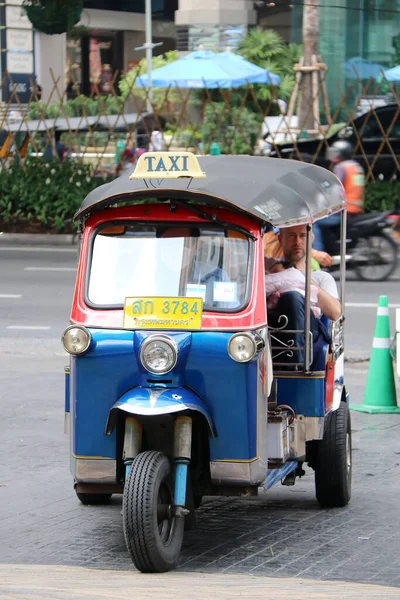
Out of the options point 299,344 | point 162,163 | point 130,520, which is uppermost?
point 162,163

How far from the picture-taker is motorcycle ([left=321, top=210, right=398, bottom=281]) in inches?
655

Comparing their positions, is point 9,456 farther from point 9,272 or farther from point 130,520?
point 9,272

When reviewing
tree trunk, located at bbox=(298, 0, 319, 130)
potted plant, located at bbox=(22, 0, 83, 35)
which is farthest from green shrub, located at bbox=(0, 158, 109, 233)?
tree trunk, located at bbox=(298, 0, 319, 130)

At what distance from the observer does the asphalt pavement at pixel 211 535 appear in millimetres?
5180

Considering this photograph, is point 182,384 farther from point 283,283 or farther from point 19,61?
point 19,61

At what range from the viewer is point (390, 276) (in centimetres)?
1723

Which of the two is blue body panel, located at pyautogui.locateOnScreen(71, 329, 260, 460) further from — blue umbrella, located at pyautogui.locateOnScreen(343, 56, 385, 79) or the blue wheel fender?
blue umbrella, located at pyautogui.locateOnScreen(343, 56, 385, 79)

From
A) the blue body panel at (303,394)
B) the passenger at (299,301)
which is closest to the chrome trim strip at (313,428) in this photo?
the blue body panel at (303,394)

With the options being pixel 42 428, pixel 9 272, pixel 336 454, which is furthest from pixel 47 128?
pixel 336 454

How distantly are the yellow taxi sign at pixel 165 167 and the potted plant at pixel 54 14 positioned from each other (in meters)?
14.5

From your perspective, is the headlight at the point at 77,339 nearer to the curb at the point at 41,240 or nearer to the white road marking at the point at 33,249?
the white road marking at the point at 33,249

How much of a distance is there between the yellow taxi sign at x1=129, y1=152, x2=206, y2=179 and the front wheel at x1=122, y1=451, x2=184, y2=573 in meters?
1.43

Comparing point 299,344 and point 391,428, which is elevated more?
point 299,344

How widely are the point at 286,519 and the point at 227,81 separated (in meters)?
23.6
